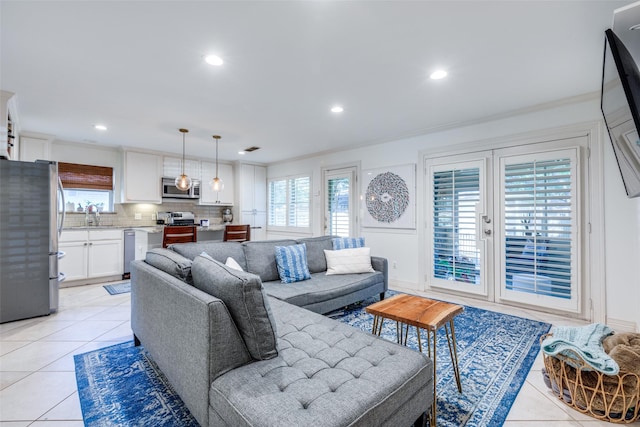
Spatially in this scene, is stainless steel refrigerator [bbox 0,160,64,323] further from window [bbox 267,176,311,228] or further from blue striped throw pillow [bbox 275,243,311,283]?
window [bbox 267,176,311,228]

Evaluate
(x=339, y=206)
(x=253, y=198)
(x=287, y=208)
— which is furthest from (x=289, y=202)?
(x=339, y=206)

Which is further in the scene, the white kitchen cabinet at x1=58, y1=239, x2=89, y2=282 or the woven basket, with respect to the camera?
the white kitchen cabinet at x1=58, y1=239, x2=89, y2=282

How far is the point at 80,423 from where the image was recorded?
158 cm

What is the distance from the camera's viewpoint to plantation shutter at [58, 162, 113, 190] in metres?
4.94

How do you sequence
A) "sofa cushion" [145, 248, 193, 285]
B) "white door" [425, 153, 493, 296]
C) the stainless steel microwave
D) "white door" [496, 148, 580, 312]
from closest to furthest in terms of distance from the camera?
"sofa cushion" [145, 248, 193, 285] < "white door" [496, 148, 580, 312] < "white door" [425, 153, 493, 296] < the stainless steel microwave

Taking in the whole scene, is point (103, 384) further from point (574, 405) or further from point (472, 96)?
point (472, 96)

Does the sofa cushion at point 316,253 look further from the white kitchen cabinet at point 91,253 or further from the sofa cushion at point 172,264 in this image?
the white kitchen cabinet at point 91,253

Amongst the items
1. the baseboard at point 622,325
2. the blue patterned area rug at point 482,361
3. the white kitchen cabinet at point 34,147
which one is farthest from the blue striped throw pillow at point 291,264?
the white kitchen cabinet at point 34,147

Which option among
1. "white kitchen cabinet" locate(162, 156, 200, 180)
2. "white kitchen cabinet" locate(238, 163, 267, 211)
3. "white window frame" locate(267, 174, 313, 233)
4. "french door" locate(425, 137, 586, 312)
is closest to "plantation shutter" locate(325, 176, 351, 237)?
"white window frame" locate(267, 174, 313, 233)

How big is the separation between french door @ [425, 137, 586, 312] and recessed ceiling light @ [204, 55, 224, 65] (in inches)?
121

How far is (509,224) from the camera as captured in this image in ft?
11.4

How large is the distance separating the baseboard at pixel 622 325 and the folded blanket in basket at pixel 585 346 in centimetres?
120

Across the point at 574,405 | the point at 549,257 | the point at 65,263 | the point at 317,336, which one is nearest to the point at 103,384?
the point at 317,336

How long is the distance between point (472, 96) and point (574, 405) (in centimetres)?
271
